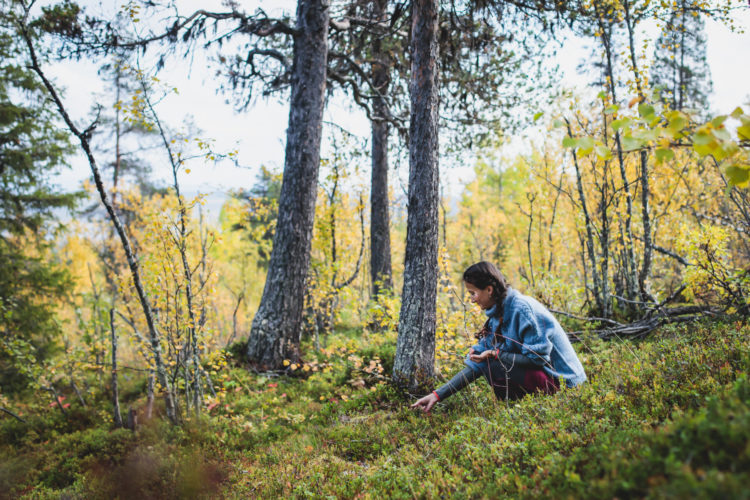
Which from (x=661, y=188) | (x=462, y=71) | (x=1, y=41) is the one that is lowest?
(x=661, y=188)

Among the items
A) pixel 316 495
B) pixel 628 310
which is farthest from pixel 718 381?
pixel 628 310

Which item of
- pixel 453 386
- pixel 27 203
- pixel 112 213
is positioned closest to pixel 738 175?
pixel 453 386

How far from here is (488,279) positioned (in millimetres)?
3580

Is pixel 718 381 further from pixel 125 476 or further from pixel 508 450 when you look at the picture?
pixel 125 476

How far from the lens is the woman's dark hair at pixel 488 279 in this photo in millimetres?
3580

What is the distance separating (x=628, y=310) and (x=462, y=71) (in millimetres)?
5456

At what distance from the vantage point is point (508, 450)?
236 cm

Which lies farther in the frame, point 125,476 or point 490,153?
point 490,153

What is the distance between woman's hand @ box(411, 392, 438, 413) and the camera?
11.2 feet

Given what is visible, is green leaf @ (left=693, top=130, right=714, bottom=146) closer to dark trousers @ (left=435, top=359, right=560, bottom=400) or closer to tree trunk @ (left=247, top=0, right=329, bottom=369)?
dark trousers @ (left=435, top=359, right=560, bottom=400)

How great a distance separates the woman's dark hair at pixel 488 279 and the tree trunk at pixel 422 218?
2.37 feet

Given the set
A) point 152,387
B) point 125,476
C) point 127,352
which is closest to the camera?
point 125,476

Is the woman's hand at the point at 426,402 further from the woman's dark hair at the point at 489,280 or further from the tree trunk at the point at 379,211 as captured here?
the tree trunk at the point at 379,211

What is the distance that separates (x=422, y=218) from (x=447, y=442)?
2391mm
